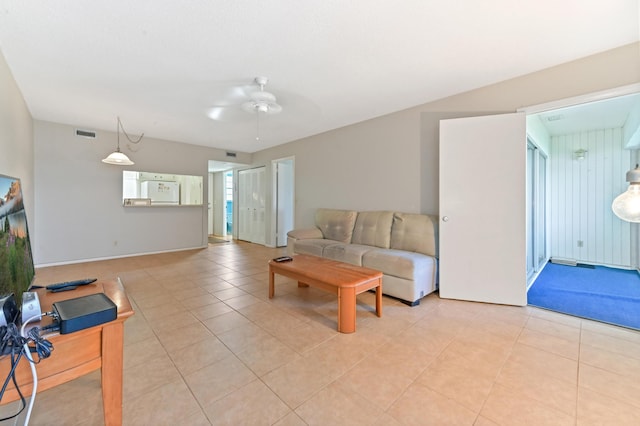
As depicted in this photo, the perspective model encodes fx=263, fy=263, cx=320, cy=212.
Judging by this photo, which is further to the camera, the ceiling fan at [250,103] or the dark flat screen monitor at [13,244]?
the ceiling fan at [250,103]

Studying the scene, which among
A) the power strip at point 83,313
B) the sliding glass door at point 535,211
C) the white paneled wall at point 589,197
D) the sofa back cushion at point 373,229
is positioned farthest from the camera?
the white paneled wall at point 589,197

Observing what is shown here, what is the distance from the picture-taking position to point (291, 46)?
7.50 feet

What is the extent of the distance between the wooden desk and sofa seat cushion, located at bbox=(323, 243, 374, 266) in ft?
8.36

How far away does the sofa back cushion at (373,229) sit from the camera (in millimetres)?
3770

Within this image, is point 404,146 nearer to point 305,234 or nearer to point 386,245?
point 386,245

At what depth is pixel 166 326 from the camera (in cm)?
235

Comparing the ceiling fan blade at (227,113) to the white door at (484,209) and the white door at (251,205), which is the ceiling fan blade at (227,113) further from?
the white door at (484,209)

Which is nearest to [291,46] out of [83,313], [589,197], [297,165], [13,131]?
[83,313]

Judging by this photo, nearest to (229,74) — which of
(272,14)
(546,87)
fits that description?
(272,14)

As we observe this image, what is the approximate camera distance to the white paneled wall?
4176 mm

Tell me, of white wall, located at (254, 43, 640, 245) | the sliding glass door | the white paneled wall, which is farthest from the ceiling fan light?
the white paneled wall

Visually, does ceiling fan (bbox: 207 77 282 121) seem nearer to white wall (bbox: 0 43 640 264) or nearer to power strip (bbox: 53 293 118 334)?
white wall (bbox: 0 43 640 264)

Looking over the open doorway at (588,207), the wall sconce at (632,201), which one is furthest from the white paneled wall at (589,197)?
the wall sconce at (632,201)

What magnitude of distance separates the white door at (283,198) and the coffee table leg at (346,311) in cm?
434
